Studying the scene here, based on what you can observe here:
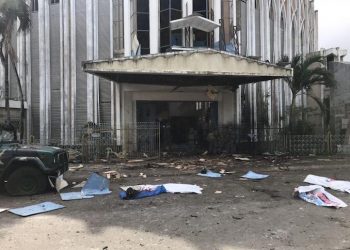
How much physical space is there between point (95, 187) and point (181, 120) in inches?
525

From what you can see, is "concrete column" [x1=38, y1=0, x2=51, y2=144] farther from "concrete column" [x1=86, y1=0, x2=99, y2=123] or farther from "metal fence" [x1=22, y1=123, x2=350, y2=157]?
"metal fence" [x1=22, y1=123, x2=350, y2=157]

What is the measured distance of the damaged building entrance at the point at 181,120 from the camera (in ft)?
80.2

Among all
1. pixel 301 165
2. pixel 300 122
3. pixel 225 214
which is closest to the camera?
pixel 225 214

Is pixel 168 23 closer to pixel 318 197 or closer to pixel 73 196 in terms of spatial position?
pixel 73 196

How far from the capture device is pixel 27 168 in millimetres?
11875

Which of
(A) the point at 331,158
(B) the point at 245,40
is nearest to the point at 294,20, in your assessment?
(B) the point at 245,40

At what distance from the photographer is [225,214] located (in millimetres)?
9266

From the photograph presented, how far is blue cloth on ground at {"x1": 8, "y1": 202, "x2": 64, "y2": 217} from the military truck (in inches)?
68.1

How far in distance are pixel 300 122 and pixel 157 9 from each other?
412 inches

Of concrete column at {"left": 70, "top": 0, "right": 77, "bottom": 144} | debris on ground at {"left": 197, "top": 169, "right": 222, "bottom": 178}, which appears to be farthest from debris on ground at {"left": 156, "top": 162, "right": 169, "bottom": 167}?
concrete column at {"left": 70, "top": 0, "right": 77, "bottom": 144}

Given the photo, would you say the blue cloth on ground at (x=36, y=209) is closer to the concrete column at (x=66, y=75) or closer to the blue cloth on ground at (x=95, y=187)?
the blue cloth on ground at (x=95, y=187)

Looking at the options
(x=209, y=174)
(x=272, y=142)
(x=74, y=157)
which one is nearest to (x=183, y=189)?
(x=209, y=174)

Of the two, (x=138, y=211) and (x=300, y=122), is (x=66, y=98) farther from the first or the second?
(x=138, y=211)

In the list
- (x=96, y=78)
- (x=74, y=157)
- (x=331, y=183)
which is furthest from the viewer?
(x=96, y=78)
